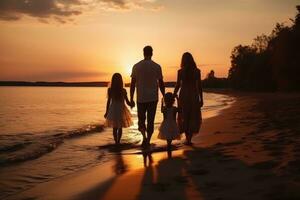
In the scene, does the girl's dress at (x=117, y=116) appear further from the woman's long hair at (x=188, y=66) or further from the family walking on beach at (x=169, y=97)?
the woman's long hair at (x=188, y=66)

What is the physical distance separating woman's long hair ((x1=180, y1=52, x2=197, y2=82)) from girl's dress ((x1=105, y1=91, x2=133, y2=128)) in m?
2.40

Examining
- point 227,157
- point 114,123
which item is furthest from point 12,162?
point 227,157

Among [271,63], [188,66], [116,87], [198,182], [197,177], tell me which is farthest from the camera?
[271,63]

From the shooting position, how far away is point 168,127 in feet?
27.7

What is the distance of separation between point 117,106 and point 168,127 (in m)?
2.68

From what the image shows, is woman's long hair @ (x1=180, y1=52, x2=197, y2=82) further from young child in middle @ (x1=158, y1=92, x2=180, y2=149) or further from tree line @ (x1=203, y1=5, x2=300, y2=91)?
tree line @ (x1=203, y1=5, x2=300, y2=91)

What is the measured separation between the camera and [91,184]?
244 inches

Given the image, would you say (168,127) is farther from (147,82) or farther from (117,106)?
(117,106)

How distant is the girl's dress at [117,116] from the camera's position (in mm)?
10609

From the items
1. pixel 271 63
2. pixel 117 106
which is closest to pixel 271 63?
pixel 271 63

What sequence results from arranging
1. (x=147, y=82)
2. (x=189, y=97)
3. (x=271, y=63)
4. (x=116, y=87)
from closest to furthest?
(x=147, y=82) < (x=189, y=97) < (x=116, y=87) < (x=271, y=63)

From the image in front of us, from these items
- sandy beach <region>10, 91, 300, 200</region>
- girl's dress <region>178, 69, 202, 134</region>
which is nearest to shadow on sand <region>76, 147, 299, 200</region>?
sandy beach <region>10, 91, 300, 200</region>

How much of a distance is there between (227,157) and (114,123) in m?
4.45

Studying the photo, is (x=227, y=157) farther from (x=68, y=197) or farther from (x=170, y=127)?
(x=68, y=197)
